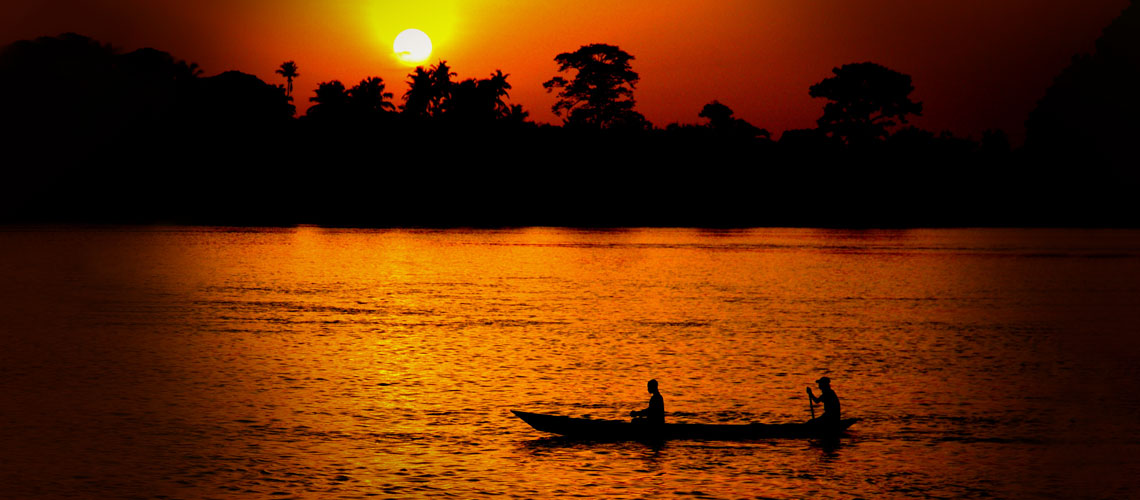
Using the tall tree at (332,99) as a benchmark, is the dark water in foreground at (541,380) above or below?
below

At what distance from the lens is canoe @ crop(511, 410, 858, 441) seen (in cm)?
2438

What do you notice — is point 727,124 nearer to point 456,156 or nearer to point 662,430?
point 456,156

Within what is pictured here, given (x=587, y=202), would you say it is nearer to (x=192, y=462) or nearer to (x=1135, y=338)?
(x=1135, y=338)

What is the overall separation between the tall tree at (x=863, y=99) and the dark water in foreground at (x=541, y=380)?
72.0 m

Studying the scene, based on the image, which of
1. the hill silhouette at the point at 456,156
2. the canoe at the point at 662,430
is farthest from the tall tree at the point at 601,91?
the canoe at the point at 662,430

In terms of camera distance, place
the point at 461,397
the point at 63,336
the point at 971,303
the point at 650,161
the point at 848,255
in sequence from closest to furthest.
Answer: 1. the point at 461,397
2. the point at 63,336
3. the point at 971,303
4. the point at 848,255
5. the point at 650,161

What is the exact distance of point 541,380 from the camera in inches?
1400

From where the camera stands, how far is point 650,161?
16112 centimetres

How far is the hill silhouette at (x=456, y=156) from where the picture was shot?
152m

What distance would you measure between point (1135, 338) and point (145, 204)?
148541mm

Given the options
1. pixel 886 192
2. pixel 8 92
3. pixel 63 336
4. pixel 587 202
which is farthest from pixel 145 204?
pixel 63 336

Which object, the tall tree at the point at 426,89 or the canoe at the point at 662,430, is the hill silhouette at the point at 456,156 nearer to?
the tall tree at the point at 426,89

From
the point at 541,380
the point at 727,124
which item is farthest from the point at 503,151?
the point at 541,380

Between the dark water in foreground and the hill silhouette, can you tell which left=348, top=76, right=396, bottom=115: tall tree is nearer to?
the hill silhouette
